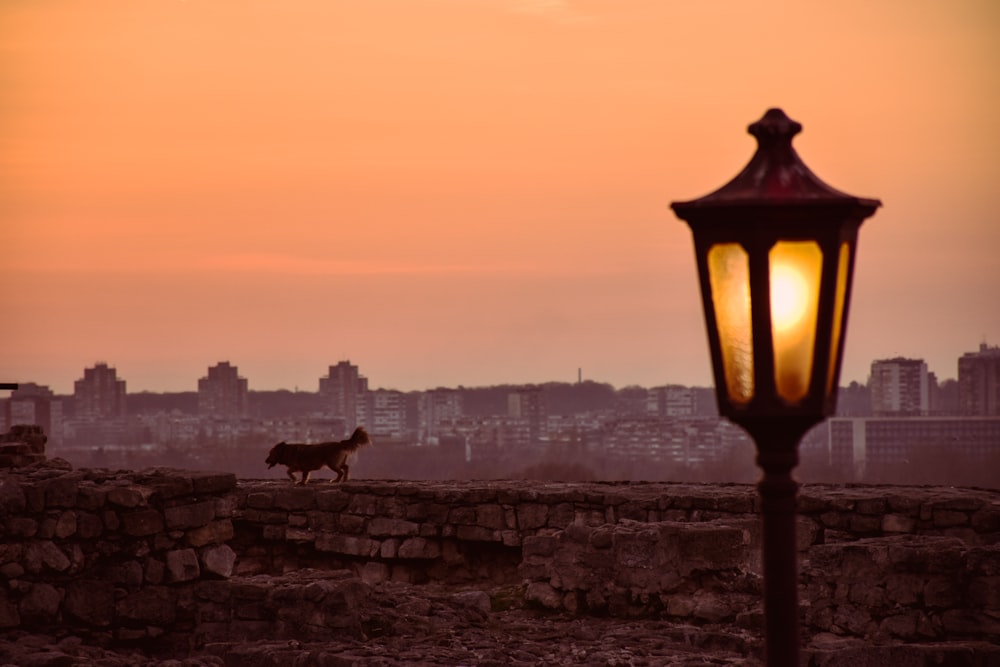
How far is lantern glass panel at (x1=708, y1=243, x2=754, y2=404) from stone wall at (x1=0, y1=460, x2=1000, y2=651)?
7.08 metres

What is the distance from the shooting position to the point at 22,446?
15383 mm

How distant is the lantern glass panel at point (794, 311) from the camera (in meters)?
5.22

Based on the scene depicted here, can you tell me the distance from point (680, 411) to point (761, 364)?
123962mm

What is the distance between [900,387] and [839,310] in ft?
330

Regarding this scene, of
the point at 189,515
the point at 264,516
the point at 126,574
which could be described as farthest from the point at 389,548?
the point at 126,574

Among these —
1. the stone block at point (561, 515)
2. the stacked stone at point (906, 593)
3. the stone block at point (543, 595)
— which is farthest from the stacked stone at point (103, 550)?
the stacked stone at point (906, 593)

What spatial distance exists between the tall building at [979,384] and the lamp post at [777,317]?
294 feet

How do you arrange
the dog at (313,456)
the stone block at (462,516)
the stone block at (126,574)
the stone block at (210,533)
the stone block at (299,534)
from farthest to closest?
the dog at (313,456), the stone block at (299,534), the stone block at (462,516), the stone block at (210,533), the stone block at (126,574)

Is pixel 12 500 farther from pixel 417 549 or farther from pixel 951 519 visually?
pixel 951 519

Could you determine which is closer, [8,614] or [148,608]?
[8,614]

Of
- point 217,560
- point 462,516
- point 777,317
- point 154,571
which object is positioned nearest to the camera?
point 777,317

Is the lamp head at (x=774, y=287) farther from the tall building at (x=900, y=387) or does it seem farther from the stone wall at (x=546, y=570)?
the tall building at (x=900, y=387)

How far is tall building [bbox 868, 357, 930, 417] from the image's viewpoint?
330ft

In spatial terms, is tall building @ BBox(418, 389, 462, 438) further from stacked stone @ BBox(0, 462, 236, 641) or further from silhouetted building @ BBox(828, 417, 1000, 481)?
stacked stone @ BBox(0, 462, 236, 641)
